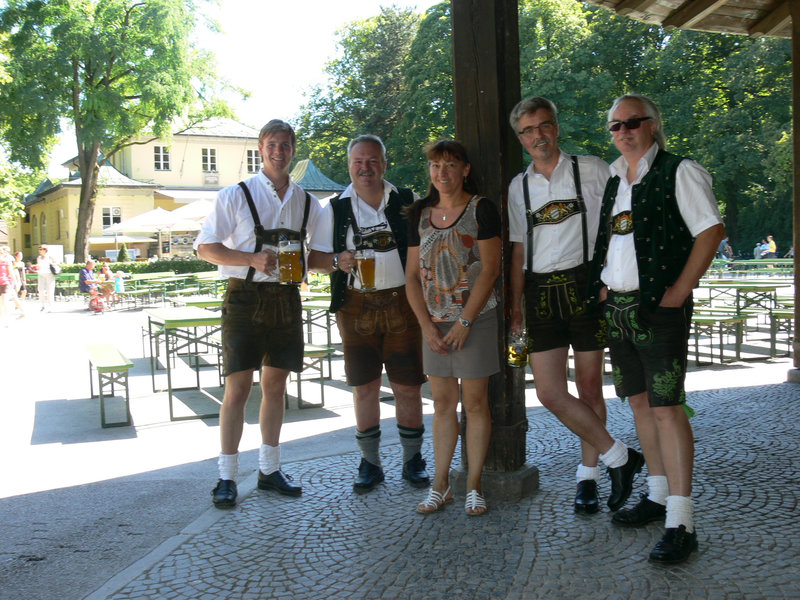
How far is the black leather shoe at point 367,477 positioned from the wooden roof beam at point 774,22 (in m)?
6.36

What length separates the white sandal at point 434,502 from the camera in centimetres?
404

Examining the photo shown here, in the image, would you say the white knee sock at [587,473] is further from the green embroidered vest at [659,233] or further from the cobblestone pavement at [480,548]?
the green embroidered vest at [659,233]

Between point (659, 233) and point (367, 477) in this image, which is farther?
point (367, 477)

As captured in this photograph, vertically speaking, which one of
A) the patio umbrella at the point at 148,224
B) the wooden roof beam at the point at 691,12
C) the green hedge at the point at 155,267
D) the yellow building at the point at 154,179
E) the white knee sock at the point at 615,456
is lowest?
the white knee sock at the point at 615,456

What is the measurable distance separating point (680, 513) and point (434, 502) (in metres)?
1.27

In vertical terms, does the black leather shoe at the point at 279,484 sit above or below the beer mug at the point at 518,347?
below

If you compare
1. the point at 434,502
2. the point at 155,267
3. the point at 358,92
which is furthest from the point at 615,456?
the point at 358,92

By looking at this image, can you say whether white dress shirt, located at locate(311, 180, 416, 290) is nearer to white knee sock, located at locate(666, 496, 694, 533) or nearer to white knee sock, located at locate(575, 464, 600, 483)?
white knee sock, located at locate(575, 464, 600, 483)

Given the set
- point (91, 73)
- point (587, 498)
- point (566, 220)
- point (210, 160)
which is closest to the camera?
point (566, 220)

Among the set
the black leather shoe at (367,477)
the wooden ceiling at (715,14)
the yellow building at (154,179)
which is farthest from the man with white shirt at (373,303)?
the yellow building at (154,179)

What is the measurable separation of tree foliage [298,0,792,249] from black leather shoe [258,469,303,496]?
30.3m

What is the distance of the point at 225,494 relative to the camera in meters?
4.39

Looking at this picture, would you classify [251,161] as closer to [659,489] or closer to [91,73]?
[91,73]

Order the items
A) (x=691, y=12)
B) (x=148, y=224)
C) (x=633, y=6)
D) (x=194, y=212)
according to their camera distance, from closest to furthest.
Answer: (x=633, y=6) < (x=691, y=12) < (x=194, y=212) < (x=148, y=224)
